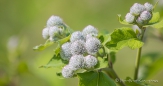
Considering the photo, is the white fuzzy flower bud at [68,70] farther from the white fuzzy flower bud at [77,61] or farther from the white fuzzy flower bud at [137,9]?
the white fuzzy flower bud at [137,9]

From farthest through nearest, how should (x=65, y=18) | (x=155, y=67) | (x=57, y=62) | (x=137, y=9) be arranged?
(x=65, y=18)
(x=155, y=67)
(x=57, y=62)
(x=137, y=9)

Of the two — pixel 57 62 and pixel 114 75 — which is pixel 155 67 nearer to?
pixel 114 75

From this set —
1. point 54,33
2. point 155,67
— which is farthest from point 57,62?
point 155,67

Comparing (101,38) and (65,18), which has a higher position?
(65,18)

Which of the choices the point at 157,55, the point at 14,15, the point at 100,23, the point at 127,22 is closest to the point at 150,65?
the point at 157,55

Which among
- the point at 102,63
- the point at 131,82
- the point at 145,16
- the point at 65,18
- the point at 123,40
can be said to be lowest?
the point at 131,82

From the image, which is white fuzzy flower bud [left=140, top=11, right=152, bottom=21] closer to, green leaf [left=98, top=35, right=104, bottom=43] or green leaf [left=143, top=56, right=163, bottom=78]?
green leaf [left=98, top=35, right=104, bottom=43]

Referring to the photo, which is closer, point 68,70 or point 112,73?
point 68,70
